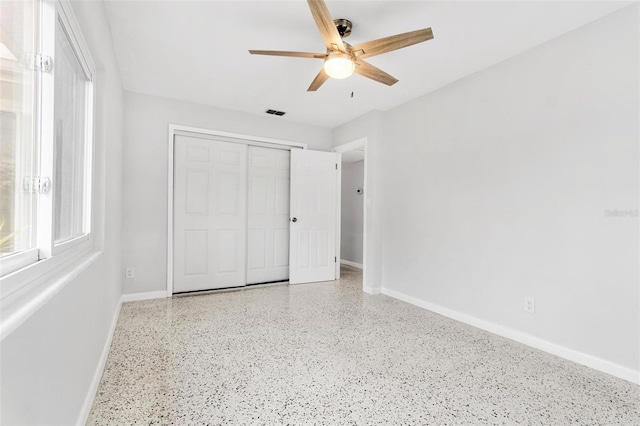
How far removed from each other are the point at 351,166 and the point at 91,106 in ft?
16.7

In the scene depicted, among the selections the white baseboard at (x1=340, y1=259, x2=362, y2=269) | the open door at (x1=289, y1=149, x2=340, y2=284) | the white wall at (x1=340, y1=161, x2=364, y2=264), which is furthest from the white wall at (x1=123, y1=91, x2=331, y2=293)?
the white baseboard at (x1=340, y1=259, x2=362, y2=269)

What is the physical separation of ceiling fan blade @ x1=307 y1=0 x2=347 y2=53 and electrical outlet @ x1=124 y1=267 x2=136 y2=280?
10.5 ft

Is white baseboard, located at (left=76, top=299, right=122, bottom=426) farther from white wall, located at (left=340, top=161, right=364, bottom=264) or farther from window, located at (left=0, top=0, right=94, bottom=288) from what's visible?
white wall, located at (left=340, top=161, right=364, bottom=264)

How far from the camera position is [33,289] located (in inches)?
39.9

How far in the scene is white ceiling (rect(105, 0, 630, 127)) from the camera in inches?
82.9

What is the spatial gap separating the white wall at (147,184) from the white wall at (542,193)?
9.83 feet

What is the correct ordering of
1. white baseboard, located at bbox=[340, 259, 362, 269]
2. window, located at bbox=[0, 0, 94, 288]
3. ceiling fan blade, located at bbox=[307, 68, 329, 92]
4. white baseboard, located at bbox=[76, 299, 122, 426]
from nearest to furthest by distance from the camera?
window, located at bbox=[0, 0, 94, 288]
white baseboard, located at bbox=[76, 299, 122, 426]
ceiling fan blade, located at bbox=[307, 68, 329, 92]
white baseboard, located at bbox=[340, 259, 362, 269]

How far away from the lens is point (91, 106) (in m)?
1.95

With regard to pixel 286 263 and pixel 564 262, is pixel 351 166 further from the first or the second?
pixel 564 262

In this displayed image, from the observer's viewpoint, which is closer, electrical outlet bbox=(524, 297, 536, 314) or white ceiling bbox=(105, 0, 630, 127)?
white ceiling bbox=(105, 0, 630, 127)

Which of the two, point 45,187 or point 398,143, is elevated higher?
point 398,143

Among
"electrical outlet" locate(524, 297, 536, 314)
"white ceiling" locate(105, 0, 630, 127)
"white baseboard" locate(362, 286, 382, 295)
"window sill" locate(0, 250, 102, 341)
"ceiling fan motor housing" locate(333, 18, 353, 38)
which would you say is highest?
"white ceiling" locate(105, 0, 630, 127)

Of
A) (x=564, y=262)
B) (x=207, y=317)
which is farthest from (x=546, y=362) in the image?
(x=207, y=317)

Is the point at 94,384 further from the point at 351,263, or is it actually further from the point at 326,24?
the point at 351,263
